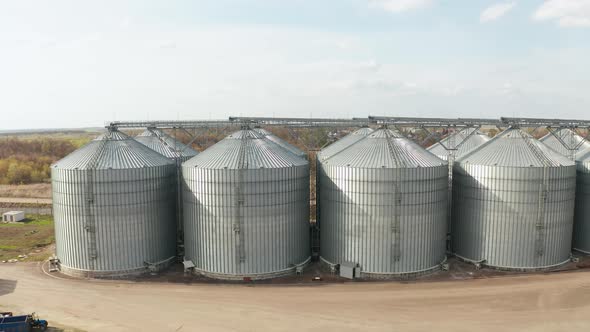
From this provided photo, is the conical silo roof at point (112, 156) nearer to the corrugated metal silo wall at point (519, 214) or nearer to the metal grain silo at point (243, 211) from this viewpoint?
the metal grain silo at point (243, 211)

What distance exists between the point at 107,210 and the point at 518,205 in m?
41.0

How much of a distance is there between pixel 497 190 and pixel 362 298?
725 inches

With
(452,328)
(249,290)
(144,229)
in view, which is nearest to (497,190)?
(452,328)

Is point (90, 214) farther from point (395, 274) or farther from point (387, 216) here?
point (395, 274)

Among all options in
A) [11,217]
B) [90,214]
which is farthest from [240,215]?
[11,217]

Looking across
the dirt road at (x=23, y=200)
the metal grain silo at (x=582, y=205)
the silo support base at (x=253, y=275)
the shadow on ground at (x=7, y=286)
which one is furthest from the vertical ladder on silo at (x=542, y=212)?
the dirt road at (x=23, y=200)

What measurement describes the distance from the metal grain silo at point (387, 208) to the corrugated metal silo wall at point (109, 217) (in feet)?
61.6

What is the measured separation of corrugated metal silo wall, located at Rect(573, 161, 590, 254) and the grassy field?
63232 mm

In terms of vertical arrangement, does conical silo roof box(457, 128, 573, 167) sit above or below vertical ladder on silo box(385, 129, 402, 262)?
above

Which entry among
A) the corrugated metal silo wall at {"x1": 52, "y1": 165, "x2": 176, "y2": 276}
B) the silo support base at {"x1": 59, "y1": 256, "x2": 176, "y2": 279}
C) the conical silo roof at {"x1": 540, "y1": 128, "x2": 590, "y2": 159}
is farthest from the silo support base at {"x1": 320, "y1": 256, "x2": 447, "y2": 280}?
the conical silo roof at {"x1": 540, "y1": 128, "x2": 590, "y2": 159}

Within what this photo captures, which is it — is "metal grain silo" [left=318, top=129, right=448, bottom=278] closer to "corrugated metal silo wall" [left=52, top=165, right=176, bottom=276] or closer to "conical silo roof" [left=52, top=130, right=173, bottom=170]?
"corrugated metal silo wall" [left=52, top=165, right=176, bottom=276]

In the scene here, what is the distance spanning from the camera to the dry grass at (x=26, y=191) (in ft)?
308

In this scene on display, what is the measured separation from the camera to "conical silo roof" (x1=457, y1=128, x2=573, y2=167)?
137 ft

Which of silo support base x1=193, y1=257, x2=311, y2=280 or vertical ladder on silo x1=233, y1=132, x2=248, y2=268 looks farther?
silo support base x1=193, y1=257, x2=311, y2=280
